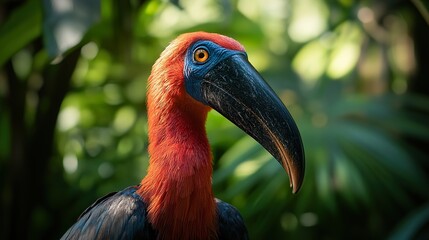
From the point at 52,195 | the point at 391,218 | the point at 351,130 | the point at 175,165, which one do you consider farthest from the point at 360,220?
the point at 175,165

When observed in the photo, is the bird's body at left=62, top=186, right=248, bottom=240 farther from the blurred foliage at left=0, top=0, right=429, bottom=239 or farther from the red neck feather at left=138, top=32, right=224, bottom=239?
the blurred foliage at left=0, top=0, right=429, bottom=239

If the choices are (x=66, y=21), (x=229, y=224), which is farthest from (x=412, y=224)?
(x=66, y=21)

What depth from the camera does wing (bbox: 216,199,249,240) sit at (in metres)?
2.31

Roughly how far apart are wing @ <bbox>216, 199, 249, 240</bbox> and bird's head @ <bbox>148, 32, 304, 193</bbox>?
336 millimetres

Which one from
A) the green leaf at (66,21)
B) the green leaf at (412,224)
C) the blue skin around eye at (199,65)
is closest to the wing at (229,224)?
the blue skin around eye at (199,65)

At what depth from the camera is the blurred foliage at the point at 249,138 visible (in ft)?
10.6

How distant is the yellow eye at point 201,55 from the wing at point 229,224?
467 mm

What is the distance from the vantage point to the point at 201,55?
7.15 ft

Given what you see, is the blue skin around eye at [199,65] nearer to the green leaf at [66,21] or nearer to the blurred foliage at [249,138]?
the green leaf at [66,21]

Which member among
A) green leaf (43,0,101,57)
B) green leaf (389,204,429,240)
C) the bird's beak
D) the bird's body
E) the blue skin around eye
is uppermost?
green leaf (43,0,101,57)

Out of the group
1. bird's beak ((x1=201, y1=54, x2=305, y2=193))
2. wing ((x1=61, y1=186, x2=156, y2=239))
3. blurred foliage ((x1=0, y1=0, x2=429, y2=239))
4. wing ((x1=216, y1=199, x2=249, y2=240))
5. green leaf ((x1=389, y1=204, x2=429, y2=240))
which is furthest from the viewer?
green leaf ((x1=389, y1=204, x2=429, y2=240))

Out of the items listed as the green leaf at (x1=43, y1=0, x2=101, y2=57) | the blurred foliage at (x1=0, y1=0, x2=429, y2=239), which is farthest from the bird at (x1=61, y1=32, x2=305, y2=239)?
the blurred foliage at (x1=0, y1=0, x2=429, y2=239)

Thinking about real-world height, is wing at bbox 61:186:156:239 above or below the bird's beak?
A: below

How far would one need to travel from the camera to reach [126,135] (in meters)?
3.91
